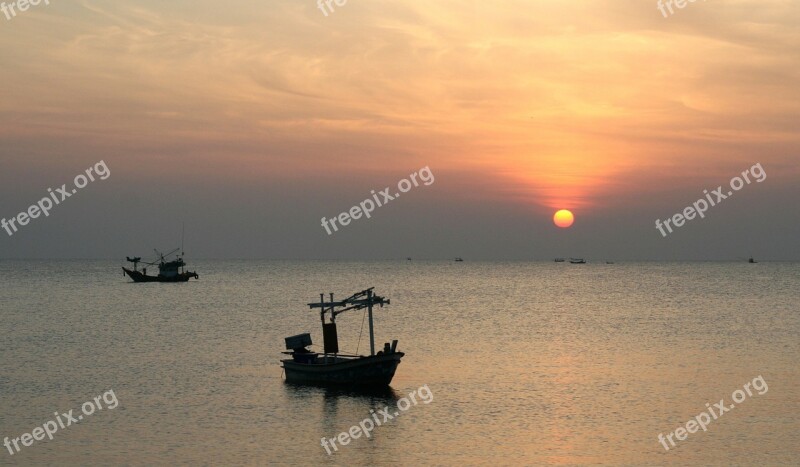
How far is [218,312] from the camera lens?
4035 inches

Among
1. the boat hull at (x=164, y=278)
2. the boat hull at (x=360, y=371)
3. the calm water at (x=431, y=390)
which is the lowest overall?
the calm water at (x=431, y=390)

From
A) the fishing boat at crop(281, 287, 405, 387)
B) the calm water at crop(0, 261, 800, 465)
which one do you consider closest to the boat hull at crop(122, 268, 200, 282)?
the calm water at crop(0, 261, 800, 465)

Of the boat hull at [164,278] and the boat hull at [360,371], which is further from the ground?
the boat hull at [164,278]

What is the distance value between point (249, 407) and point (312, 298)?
101 metres

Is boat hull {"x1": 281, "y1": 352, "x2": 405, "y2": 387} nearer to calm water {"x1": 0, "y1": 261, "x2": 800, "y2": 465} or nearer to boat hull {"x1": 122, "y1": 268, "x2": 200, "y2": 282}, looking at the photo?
calm water {"x1": 0, "y1": 261, "x2": 800, "y2": 465}

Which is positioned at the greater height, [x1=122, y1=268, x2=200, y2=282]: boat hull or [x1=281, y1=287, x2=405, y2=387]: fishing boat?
[x1=122, y1=268, x2=200, y2=282]: boat hull

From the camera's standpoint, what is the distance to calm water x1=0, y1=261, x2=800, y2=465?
32.6 m

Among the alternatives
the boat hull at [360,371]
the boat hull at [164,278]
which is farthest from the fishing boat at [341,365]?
the boat hull at [164,278]

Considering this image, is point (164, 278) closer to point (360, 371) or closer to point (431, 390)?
point (360, 371)

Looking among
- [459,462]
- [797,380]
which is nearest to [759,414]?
[797,380]

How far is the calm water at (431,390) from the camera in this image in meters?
32.6

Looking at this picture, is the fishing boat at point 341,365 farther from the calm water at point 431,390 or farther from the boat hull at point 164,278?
the boat hull at point 164,278

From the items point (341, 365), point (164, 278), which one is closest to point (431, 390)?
point (341, 365)

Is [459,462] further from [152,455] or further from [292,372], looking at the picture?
[292,372]
